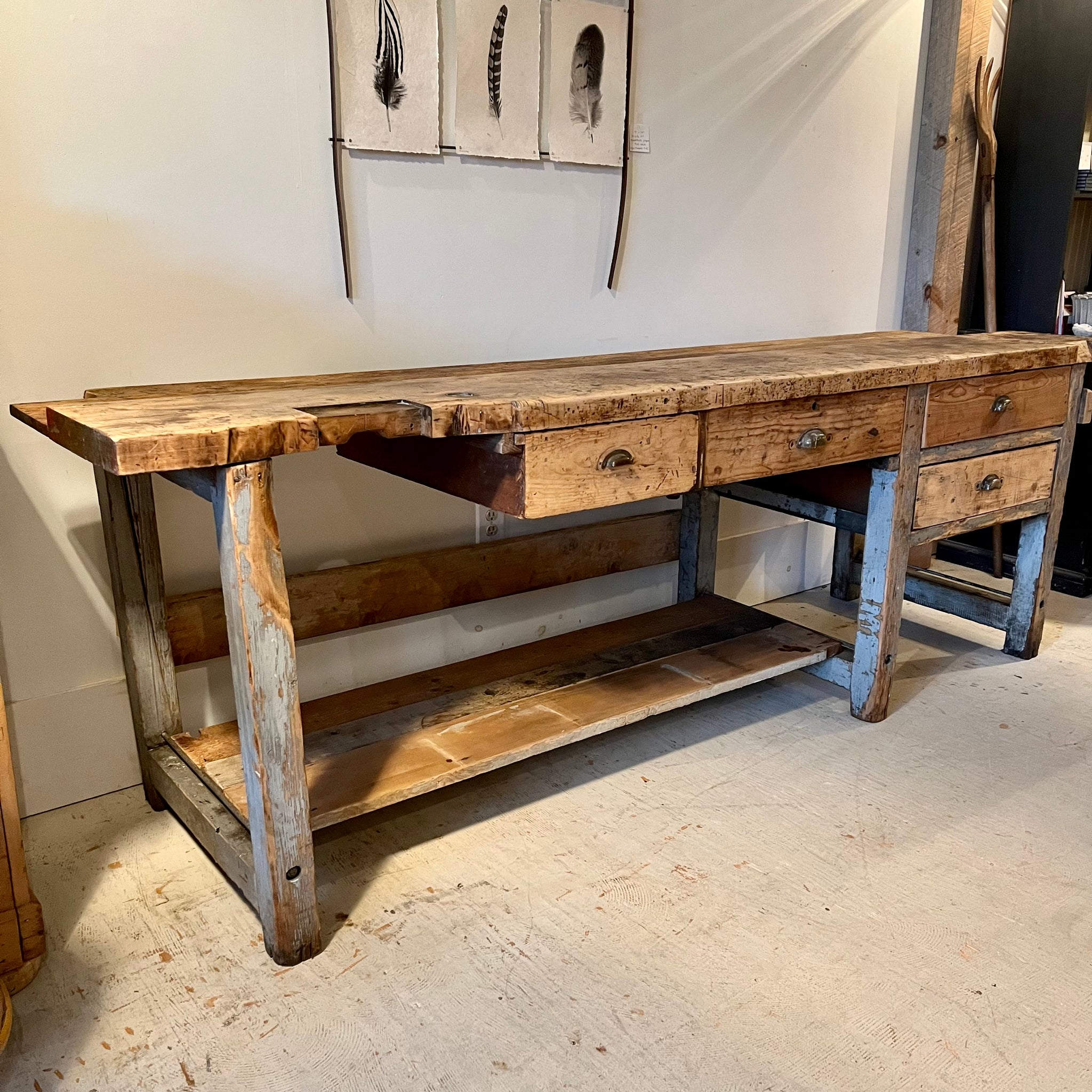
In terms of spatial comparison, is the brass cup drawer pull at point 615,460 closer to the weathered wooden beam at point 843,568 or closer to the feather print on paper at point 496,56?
the feather print on paper at point 496,56

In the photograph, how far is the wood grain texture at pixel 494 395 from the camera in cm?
140

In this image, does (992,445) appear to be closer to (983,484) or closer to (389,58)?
(983,484)

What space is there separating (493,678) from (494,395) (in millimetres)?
853

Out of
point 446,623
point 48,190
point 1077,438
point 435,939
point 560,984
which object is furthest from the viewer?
point 1077,438

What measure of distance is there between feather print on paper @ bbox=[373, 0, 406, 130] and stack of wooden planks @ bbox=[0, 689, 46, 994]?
1470mm

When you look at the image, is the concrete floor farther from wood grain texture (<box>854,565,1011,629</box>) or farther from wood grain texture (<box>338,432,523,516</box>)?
wood grain texture (<box>338,432,523,516</box>)

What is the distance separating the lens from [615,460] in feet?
5.88

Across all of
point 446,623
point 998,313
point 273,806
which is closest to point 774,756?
point 446,623

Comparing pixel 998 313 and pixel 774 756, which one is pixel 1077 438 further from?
pixel 774 756

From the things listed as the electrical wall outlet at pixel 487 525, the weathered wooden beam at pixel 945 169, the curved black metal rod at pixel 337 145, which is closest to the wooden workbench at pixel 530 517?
the electrical wall outlet at pixel 487 525

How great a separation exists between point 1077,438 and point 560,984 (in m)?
2.80

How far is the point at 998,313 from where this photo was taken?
367 centimetres

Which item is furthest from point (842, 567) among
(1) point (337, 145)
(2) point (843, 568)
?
(1) point (337, 145)

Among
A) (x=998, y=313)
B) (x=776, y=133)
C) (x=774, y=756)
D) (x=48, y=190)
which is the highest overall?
(x=776, y=133)
